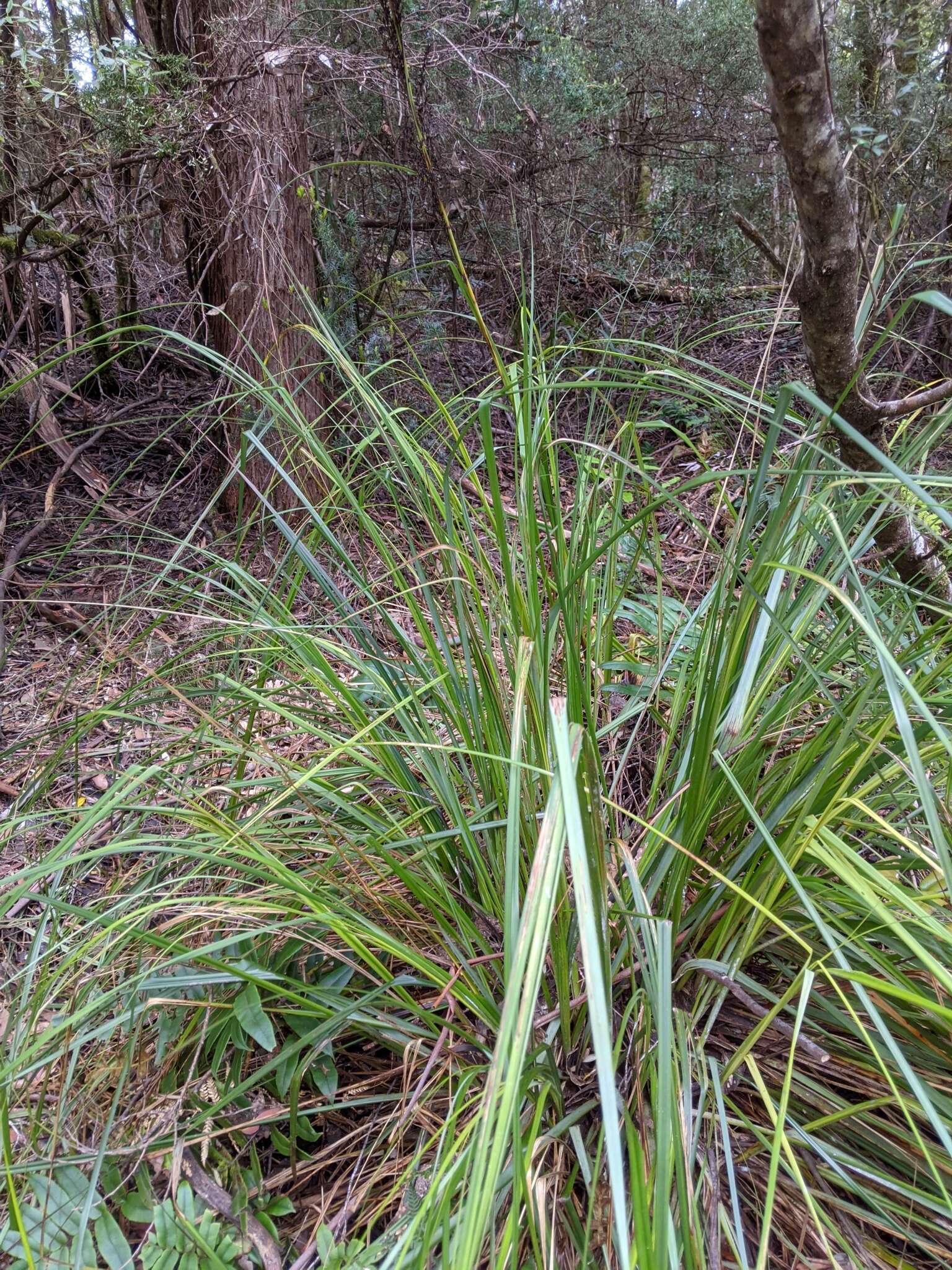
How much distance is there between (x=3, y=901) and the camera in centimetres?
95

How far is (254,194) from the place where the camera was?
8.70 ft

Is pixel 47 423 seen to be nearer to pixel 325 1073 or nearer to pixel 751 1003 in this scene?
pixel 325 1073

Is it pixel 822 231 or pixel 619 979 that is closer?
pixel 619 979

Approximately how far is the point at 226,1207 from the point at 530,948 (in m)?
0.71

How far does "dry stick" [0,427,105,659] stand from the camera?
7.90 ft

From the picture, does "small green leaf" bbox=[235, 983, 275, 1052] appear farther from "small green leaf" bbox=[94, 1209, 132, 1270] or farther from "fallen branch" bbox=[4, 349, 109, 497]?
"fallen branch" bbox=[4, 349, 109, 497]

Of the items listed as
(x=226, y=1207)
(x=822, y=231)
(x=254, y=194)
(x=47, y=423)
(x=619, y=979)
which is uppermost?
(x=254, y=194)

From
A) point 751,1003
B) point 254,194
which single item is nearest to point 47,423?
point 254,194

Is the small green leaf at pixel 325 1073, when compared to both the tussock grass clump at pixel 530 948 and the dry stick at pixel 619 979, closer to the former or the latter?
the tussock grass clump at pixel 530 948

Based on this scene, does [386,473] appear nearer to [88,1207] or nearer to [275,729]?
[275,729]

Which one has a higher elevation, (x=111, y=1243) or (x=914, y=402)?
(x=914, y=402)

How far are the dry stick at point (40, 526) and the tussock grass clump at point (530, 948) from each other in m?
1.25

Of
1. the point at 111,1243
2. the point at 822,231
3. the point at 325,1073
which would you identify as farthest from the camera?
the point at 822,231

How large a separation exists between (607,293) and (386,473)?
10.9ft
